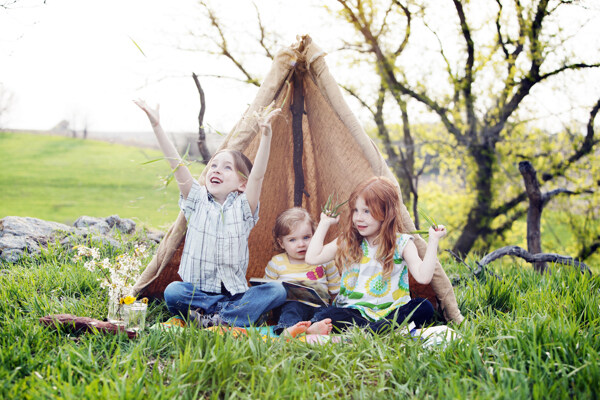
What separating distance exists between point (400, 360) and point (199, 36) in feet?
23.5

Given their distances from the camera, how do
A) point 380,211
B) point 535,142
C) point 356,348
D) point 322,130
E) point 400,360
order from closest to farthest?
point 400,360 < point 356,348 < point 380,211 < point 322,130 < point 535,142

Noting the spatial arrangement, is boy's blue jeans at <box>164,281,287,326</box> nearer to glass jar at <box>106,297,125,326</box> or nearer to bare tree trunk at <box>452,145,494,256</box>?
glass jar at <box>106,297,125,326</box>

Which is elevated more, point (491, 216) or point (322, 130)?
point (322, 130)

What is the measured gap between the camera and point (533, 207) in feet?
18.5

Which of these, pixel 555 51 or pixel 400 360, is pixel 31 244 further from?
pixel 555 51

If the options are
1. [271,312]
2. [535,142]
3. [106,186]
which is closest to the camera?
[271,312]

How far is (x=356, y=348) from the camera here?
7.32ft

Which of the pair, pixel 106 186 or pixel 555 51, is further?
pixel 106 186

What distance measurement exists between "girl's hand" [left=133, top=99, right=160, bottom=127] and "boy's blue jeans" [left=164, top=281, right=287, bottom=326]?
0.99m

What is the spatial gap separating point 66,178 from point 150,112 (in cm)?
1027

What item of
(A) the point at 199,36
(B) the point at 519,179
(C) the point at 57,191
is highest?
(A) the point at 199,36

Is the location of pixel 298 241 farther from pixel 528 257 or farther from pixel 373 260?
pixel 528 257

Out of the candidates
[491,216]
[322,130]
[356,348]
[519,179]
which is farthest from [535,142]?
[356,348]

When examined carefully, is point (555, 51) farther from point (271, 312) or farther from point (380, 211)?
point (271, 312)
